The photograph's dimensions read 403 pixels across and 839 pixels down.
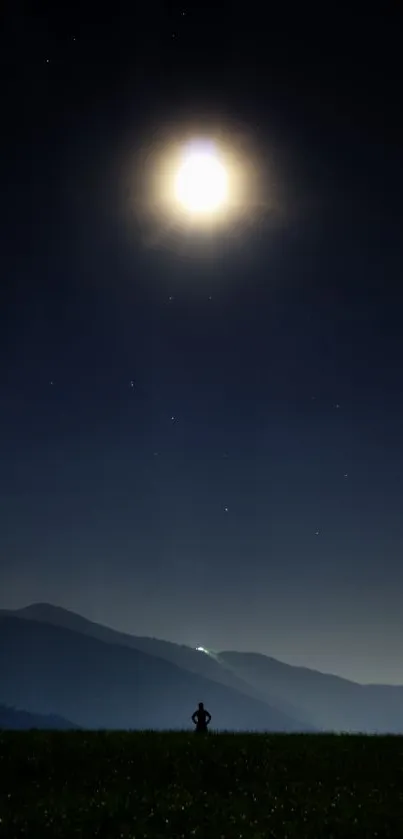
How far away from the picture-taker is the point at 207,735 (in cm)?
2762

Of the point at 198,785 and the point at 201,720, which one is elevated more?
the point at 201,720

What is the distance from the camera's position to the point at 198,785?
22.6m

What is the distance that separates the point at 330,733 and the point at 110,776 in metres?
11.2

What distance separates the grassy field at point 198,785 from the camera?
18812 millimetres

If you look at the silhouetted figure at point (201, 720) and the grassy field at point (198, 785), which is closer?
the grassy field at point (198, 785)

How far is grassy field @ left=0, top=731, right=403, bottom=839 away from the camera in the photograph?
61.7 ft

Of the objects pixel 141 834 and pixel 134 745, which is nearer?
pixel 141 834

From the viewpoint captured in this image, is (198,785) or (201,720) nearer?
(198,785)

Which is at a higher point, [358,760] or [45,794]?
[358,760]

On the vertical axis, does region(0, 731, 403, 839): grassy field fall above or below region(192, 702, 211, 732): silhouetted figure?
below

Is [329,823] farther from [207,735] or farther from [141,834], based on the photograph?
[207,735]

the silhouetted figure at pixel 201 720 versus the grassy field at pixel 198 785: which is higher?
the silhouetted figure at pixel 201 720

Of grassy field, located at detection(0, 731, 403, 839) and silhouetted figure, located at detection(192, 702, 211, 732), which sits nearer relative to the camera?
grassy field, located at detection(0, 731, 403, 839)

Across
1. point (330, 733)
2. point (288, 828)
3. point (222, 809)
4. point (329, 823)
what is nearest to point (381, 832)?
point (329, 823)
